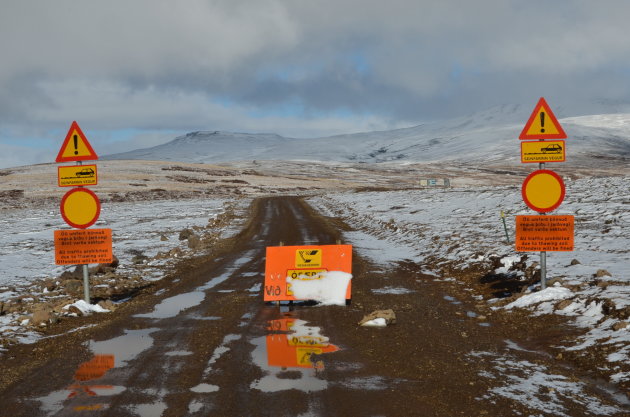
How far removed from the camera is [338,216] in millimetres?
36062

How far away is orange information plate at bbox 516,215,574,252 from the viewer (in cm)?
989

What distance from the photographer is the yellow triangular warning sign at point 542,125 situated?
32.0 feet

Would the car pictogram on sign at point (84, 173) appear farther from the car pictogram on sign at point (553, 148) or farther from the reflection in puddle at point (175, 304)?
the car pictogram on sign at point (553, 148)

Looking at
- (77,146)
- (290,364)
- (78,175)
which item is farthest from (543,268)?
(77,146)

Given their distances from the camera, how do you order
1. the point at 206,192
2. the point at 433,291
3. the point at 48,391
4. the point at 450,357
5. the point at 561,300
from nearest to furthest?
the point at 48,391 < the point at 450,357 < the point at 561,300 < the point at 433,291 < the point at 206,192

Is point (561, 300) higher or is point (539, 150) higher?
point (539, 150)

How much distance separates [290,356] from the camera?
7.17 meters

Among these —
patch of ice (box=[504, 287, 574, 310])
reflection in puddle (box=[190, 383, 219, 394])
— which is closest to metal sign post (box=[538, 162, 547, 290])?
patch of ice (box=[504, 287, 574, 310])

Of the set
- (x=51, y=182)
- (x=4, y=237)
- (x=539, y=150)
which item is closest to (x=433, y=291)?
(x=539, y=150)

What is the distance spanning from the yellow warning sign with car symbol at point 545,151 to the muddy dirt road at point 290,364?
10.4 ft

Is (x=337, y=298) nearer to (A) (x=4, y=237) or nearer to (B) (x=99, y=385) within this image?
(B) (x=99, y=385)

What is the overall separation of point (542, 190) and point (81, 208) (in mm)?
9215

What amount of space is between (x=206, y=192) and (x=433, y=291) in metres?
69.7

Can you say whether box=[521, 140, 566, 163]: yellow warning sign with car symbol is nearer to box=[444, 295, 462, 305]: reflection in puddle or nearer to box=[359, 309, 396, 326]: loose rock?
box=[444, 295, 462, 305]: reflection in puddle
